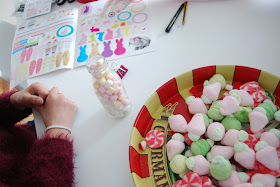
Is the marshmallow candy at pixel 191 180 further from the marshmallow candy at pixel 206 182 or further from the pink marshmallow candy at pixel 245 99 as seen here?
the pink marshmallow candy at pixel 245 99

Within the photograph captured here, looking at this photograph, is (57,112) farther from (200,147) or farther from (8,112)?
(200,147)

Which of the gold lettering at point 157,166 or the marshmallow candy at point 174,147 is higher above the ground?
the marshmallow candy at point 174,147

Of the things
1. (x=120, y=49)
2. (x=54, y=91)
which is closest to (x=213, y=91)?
(x=120, y=49)

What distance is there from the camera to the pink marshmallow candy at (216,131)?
0.44m

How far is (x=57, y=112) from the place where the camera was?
586 millimetres

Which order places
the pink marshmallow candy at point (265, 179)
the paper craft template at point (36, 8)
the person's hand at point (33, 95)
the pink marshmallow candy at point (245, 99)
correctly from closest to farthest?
1. the pink marshmallow candy at point (265, 179)
2. the pink marshmallow candy at point (245, 99)
3. the person's hand at point (33, 95)
4. the paper craft template at point (36, 8)

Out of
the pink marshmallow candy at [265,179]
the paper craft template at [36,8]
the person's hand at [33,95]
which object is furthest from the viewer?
the paper craft template at [36,8]

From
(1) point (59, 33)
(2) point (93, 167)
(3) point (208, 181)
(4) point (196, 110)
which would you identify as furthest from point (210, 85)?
(1) point (59, 33)

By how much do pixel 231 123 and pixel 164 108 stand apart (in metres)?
0.16

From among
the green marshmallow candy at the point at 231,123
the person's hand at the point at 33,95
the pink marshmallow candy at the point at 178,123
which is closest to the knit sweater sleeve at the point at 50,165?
the person's hand at the point at 33,95

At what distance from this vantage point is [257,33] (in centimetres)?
61

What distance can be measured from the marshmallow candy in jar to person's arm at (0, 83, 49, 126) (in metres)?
0.20

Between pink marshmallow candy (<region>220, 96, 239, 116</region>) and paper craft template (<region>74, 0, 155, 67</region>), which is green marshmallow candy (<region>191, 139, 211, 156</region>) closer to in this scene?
pink marshmallow candy (<region>220, 96, 239, 116</region>)

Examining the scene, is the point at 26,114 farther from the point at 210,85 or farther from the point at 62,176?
the point at 210,85
